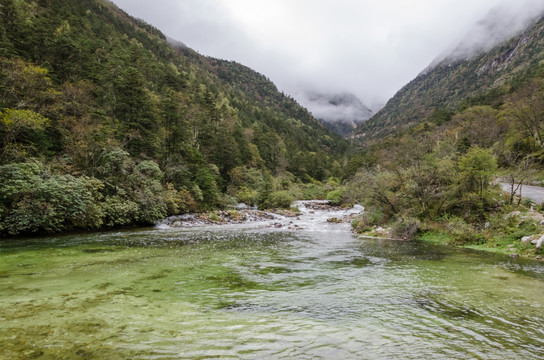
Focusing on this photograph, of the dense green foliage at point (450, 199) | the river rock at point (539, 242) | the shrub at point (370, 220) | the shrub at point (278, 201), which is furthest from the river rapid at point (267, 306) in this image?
the shrub at point (278, 201)

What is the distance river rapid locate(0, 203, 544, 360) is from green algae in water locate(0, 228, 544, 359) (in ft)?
0.10

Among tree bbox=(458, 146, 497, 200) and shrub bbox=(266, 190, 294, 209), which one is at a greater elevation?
tree bbox=(458, 146, 497, 200)

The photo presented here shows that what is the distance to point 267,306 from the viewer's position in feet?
21.3

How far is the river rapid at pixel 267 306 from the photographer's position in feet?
14.3

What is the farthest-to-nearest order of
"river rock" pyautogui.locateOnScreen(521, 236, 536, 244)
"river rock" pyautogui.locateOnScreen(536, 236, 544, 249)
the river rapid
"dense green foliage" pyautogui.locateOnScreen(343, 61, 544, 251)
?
"dense green foliage" pyautogui.locateOnScreen(343, 61, 544, 251)
"river rock" pyautogui.locateOnScreen(521, 236, 536, 244)
"river rock" pyautogui.locateOnScreen(536, 236, 544, 249)
the river rapid

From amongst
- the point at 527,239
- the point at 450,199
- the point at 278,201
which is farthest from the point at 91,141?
the point at 527,239

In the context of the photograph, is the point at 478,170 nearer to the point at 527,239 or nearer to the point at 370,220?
the point at 527,239

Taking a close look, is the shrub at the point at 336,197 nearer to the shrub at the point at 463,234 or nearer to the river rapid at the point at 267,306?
the shrub at the point at 463,234

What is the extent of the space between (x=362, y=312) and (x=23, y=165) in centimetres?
2114

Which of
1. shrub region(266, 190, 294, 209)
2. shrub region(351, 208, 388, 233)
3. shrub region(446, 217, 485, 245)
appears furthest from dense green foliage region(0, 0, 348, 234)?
shrub region(446, 217, 485, 245)

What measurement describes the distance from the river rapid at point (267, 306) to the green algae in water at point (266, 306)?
31mm

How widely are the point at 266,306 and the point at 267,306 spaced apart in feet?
0.08

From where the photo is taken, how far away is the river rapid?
4352 millimetres

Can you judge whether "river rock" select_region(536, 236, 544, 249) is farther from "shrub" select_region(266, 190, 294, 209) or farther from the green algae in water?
"shrub" select_region(266, 190, 294, 209)
